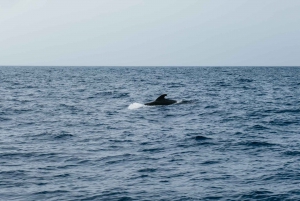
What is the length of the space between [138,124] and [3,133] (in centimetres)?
790

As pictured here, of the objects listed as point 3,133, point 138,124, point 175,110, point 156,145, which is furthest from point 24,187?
point 175,110

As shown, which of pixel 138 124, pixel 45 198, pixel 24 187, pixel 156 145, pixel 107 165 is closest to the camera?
pixel 45 198

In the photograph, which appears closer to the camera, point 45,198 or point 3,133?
point 45,198

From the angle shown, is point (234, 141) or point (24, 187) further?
point (234, 141)

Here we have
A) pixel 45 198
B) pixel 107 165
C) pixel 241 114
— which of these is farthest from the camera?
pixel 241 114

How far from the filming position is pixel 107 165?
16000mm

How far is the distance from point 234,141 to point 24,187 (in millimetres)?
10661

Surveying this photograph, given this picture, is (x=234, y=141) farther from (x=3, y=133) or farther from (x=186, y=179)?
(x=3, y=133)

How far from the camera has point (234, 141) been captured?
20312 mm

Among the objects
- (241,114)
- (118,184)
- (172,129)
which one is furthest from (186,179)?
(241,114)

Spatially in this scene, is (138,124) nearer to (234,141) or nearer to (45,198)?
(234,141)

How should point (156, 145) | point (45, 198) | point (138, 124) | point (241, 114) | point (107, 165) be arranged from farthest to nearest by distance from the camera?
point (241, 114) < point (138, 124) < point (156, 145) < point (107, 165) < point (45, 198)

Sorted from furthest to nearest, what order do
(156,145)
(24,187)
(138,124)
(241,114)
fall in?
1. (241,114)
2. (138,124)
3. (156,145)
4. (24,187)

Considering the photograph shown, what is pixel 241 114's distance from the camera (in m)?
31.2
